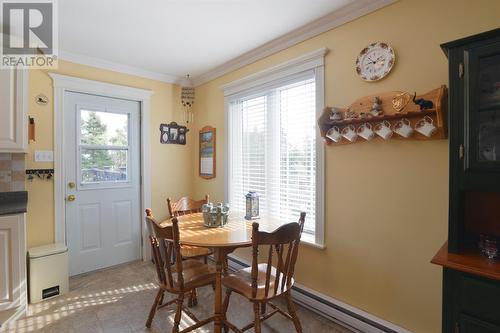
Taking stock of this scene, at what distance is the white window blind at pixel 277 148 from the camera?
2.47m

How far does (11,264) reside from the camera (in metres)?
2.15

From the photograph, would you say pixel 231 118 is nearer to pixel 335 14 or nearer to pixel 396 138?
pixel 335 14

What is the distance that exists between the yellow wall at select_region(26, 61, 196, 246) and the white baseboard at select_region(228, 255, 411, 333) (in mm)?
2221

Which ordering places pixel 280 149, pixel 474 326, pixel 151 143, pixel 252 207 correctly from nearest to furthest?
pixel 474 326, pixel 252 207, pixel 280 149, pixel 151 143

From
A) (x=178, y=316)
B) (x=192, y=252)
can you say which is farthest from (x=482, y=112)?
(x=192, y=252)

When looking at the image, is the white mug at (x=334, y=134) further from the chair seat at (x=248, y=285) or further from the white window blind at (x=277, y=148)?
the chair seat at (x=248, y=285)

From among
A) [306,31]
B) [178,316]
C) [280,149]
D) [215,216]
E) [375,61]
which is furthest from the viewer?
[280,149]

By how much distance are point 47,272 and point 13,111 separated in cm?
153

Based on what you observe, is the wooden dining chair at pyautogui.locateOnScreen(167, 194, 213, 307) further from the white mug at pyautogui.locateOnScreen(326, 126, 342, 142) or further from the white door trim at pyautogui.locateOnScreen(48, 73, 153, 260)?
the white mug at pyautogui.locateOnScreen(326, 126, 342, 142)

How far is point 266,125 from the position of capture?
2.89 meters

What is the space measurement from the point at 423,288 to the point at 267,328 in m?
1.16

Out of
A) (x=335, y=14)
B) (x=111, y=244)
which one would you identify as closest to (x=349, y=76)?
(x=335, y=14)

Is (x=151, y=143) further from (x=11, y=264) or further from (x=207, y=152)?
(x=11, y=264)

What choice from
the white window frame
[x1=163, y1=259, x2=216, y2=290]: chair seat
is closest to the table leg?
[x1=163, y1=259, x2=216, y2=290]: chair seat
